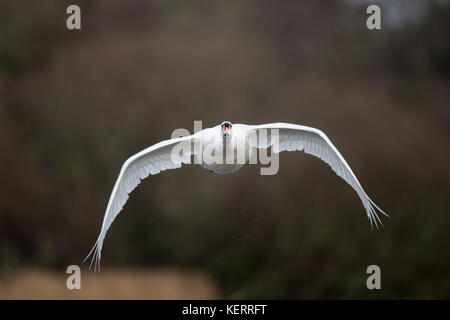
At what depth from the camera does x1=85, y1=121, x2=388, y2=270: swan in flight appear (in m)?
4.55

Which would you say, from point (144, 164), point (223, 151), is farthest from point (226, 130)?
point (144, 164)

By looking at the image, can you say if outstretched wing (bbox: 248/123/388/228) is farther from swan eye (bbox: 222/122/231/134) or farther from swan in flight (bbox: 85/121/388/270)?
swan eye (bbox: 222/122/231/134)

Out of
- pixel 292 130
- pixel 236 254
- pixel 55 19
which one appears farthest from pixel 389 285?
pixel 55 19

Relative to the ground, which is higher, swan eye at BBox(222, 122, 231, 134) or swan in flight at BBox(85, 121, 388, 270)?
swan eye at BBox(222, 122, 231, 134)

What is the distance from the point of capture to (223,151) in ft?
15.0

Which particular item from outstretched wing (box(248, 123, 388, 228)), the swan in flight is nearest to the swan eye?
the swan in flight

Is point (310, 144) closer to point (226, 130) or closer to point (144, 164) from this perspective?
point (226, 130)

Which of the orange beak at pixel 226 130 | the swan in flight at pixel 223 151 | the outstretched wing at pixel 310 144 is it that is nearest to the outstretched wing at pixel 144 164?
the swan in flight at pixel 223 151

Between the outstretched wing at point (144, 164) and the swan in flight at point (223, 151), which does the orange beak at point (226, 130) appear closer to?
the swan in flight at point (223, 151)

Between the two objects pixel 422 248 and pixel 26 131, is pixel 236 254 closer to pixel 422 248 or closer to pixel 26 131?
pixel 422 248

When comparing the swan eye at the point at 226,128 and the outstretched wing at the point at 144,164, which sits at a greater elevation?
the swan eye at the point at 226,128

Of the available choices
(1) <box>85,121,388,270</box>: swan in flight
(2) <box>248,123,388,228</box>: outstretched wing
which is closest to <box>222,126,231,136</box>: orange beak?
(1) <box>85,121,388,270</box>: swan in flight

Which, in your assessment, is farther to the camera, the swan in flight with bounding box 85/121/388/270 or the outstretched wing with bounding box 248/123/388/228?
the outstretched wing with bounding box 248/123/388/228

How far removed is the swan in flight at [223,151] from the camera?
4555 millimetres
